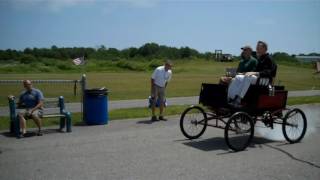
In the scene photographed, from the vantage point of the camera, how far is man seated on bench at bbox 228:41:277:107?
937 centimetres

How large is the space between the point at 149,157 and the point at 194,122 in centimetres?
207

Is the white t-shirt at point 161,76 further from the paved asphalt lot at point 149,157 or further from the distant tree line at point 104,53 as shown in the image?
the distant tree line at point 104,53

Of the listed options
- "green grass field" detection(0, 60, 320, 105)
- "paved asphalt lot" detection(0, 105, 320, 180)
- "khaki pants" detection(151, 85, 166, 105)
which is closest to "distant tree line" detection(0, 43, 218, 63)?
"green grass field" detection(0, 60, 320, 105)

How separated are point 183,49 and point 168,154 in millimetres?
119487

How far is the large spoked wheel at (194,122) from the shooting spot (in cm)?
1000

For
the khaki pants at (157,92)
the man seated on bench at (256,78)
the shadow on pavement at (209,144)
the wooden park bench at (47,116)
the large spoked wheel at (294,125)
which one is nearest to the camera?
the shadow on pavement at (209,144)

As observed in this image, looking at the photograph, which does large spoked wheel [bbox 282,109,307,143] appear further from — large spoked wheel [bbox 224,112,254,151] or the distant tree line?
the distant tree line

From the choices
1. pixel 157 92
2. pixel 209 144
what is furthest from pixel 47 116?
pixel 209 144

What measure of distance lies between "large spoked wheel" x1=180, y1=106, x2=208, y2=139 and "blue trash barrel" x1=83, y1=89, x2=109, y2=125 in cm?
271

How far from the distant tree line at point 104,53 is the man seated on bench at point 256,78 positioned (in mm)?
77310

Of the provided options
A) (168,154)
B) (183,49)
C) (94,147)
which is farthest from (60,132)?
(183,49)

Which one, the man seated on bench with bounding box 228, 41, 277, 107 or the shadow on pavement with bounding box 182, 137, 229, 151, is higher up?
the man seated on bench with bounding box 228, 41, 277, 107

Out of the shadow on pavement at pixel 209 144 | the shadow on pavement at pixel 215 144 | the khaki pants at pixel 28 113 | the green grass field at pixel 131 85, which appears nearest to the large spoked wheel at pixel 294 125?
the shadow on pavement at pixel 215 144

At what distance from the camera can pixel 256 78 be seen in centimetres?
944
